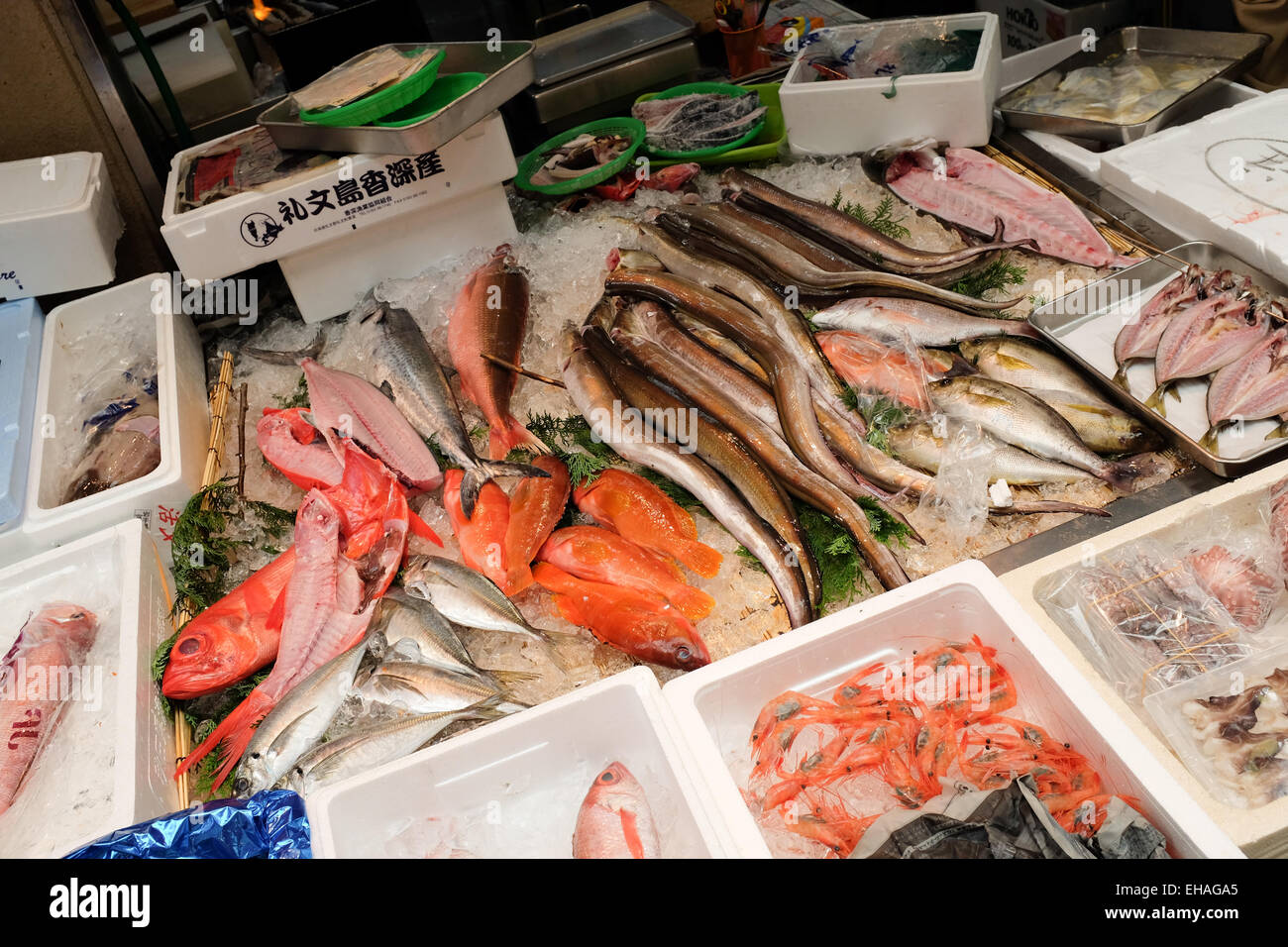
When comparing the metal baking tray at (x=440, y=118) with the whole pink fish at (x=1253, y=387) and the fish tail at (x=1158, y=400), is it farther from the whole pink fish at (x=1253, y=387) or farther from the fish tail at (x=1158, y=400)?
the whole pink fish at (x=1253, y=387)

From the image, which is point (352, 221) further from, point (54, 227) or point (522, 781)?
point (522, 781)

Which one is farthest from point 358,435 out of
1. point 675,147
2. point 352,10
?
point 352,10

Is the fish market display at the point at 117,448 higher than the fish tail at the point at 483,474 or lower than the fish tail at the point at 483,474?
higher

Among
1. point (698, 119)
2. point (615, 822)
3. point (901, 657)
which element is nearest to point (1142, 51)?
point (698, 119)

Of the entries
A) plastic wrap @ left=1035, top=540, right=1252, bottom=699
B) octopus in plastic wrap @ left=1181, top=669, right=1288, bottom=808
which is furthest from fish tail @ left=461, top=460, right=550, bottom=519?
octopus in plastic wrap @ left=1181, top=669, right=1288, bottom=808

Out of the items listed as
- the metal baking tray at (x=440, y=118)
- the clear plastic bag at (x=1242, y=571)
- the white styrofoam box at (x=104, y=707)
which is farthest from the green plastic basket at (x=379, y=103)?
the clear plastic bag at (x=1242, y=571)

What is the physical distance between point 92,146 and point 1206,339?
4335 mm

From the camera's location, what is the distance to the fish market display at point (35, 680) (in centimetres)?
232

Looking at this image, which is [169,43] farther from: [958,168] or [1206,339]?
[1206,339]

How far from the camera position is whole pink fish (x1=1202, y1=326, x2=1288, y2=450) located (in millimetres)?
2510

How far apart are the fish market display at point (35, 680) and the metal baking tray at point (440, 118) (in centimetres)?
175

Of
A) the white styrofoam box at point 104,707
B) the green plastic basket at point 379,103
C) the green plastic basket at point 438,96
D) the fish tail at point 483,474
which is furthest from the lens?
the green plastic basket at point 438,96

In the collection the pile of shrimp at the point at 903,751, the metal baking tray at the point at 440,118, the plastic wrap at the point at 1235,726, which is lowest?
the plastic wrap at the point at 1235,726
